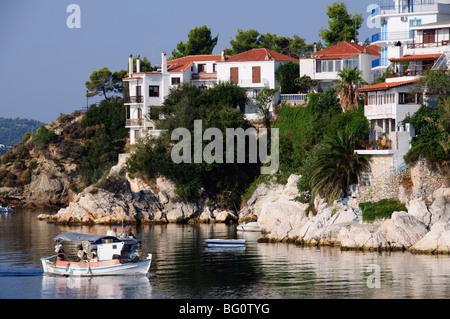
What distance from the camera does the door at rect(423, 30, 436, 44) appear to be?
215 ft

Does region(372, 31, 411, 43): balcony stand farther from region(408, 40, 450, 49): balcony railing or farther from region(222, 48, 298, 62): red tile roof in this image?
region(222, 48, 298, 62): red tile roof

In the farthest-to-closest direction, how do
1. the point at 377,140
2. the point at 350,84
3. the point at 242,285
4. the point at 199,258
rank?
the point at 350,84 < the point at 377,140 < the point at 199,258 < the point at 242,285

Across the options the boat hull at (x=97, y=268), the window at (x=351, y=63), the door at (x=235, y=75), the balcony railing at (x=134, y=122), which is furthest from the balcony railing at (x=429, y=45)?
the balcony railing at (x=134, y=122)

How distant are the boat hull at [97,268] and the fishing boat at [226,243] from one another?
37.1 ft

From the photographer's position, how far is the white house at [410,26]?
2573 inches

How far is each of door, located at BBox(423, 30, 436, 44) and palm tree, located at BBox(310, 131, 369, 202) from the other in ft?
42.5

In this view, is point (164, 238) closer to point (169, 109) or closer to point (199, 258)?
point (199, 258)

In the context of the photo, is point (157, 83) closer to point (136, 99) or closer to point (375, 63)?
point (136, 99)

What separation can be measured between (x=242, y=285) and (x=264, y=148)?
37501mm

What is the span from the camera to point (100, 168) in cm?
9525

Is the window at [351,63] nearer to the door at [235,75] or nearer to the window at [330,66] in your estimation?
the window at [330,66]

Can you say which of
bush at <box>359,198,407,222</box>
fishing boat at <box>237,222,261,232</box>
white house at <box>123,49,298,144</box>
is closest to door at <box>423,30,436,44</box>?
bush at <box>359,198,407,222</box>
